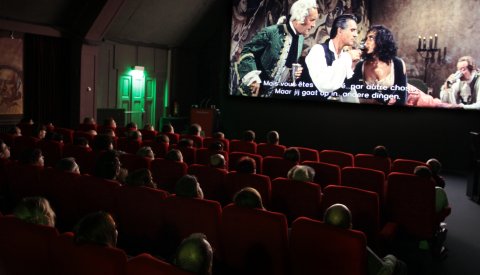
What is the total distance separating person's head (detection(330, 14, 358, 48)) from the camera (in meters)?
9.53

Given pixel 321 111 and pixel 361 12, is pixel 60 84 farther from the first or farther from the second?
pixel 361 12

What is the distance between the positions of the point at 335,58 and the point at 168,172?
19.9ft

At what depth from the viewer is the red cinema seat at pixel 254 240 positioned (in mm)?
2953

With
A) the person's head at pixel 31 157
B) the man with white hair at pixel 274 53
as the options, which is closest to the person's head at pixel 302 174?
the person's head at pixel 31 157

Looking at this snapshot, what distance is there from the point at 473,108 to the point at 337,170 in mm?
5044

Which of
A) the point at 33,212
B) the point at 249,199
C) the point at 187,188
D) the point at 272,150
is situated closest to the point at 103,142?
the point at 272,150

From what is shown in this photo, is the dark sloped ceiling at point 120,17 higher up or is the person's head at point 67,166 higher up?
the dark sloped ceiling at point 120,17

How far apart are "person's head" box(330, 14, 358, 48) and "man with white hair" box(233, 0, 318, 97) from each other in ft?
1.71

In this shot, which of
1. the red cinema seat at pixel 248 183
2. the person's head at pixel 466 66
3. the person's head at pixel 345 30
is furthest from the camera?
the person's head at pixel 345 30

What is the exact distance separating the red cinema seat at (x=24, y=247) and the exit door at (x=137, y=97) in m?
9.30

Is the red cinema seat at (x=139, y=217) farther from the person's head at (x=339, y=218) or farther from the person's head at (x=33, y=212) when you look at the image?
the person's head at (x=339, y=218)

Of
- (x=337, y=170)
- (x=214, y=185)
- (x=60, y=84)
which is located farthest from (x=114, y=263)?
(x=60, y=84)

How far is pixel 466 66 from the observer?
28.0 ft

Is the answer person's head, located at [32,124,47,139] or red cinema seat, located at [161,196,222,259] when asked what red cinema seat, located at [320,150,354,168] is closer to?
red cinema seat, located at [161,196,222,259]
